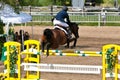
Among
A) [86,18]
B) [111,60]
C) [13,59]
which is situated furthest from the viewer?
[86,18]

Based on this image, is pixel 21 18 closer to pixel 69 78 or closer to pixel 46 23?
pixel 69 78

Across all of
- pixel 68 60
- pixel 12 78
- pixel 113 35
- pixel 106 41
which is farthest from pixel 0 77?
pixel 113 35

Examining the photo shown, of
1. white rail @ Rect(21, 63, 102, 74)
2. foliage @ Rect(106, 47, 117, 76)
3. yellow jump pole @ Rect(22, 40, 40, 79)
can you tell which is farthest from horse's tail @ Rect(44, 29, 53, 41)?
foliage @ Rect(106, 47, 117, 76)

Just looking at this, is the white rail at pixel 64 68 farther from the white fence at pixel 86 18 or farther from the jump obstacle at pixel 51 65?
the white fence at pixel 86 18

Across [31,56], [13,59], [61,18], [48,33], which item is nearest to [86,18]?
[61,18]

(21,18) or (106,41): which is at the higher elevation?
(21,18)

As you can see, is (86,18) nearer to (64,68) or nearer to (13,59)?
(13,59)

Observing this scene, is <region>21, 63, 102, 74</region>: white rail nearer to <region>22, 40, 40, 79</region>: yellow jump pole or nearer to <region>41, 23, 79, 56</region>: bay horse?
<region>22, 40, 40, 79</region>: yellow jump pole

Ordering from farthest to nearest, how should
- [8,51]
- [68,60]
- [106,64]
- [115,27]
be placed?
[115,27] < [68,60] < [8,51] < [106,64]

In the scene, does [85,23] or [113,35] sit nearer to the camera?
[113,35]

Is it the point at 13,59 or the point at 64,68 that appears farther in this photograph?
the point at 13,59

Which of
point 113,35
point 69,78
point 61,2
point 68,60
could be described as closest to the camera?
point 69,78

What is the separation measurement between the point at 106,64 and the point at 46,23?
79.2 ft

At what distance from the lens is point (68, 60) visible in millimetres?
15898
